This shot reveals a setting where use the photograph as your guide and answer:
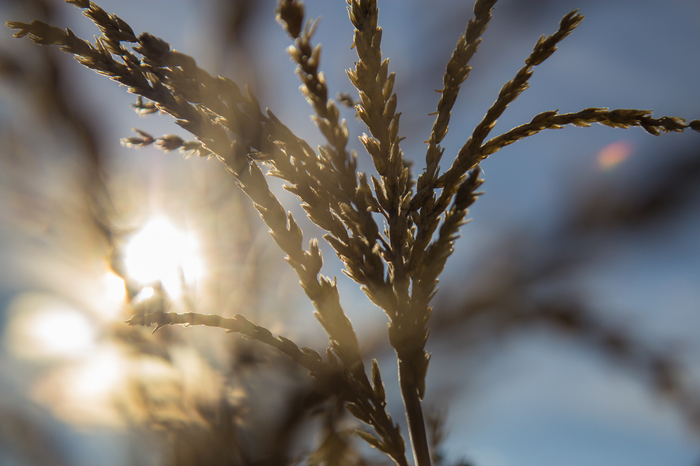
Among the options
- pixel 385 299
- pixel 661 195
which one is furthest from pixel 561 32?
pixel 661 195

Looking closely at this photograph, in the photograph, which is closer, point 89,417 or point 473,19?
point 473,19

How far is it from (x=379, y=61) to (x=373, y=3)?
0.41ft

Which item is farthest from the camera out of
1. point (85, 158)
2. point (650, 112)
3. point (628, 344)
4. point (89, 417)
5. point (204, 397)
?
point (89, 417)

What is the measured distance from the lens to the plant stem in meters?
0.79

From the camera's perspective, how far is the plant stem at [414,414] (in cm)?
79

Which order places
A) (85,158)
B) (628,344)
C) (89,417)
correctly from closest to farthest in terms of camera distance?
(628,344)
(85,158)
(89,417)

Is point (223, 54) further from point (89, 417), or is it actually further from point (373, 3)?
point (89, 417)

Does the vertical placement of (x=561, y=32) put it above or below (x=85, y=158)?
below

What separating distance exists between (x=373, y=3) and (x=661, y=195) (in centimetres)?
253

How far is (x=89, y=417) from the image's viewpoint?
2.70m

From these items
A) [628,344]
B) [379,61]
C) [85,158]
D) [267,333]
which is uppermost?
[85,158]

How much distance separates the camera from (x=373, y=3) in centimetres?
78

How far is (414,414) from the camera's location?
2.68 ft

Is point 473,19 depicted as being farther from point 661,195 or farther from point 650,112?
point 661,195
